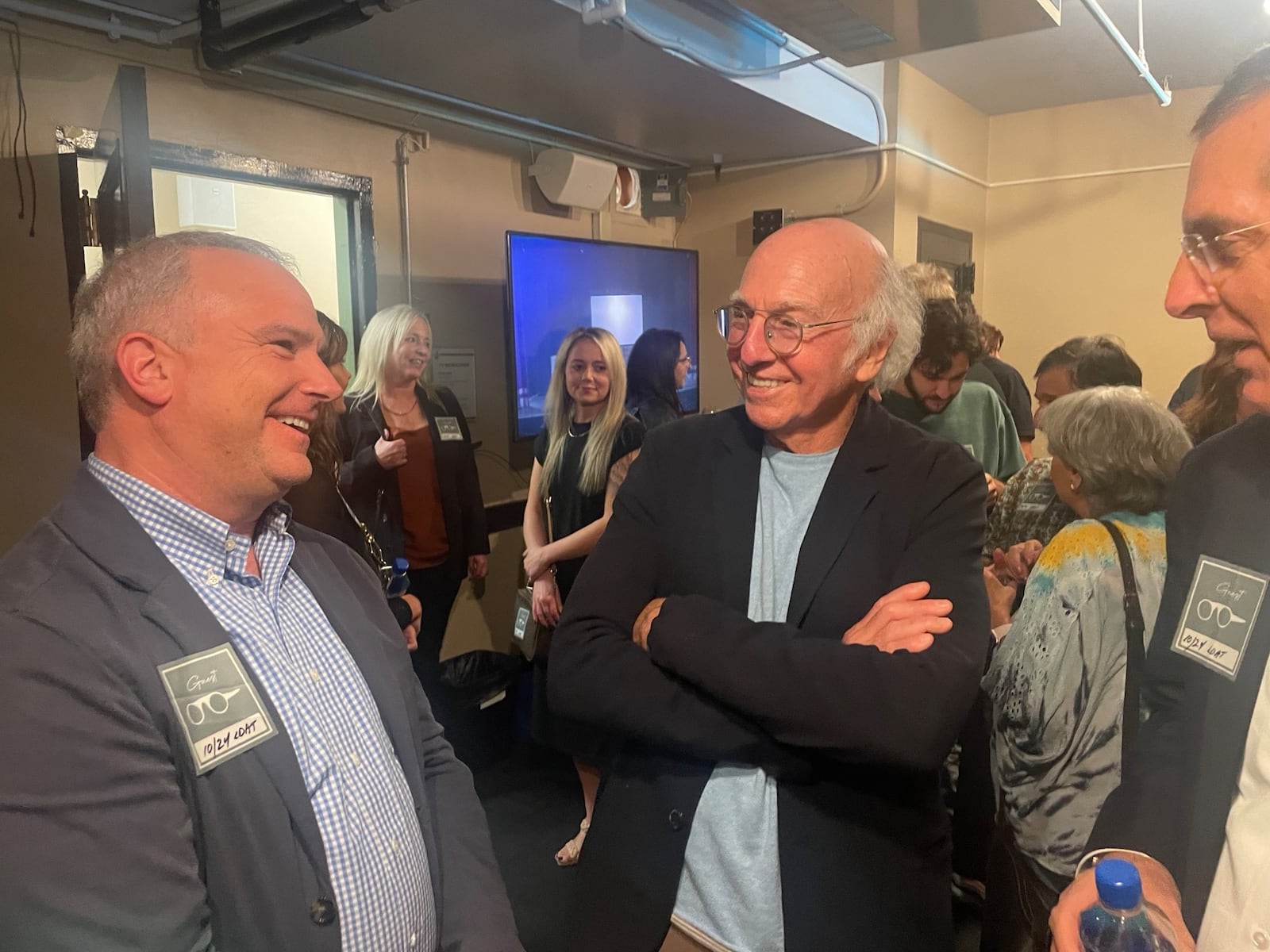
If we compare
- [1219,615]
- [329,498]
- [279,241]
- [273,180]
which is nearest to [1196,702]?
[1219,615]

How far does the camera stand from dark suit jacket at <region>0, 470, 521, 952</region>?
→ 793 millimetres

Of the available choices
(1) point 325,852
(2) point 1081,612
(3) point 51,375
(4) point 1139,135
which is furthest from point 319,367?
(4) point 1139,135

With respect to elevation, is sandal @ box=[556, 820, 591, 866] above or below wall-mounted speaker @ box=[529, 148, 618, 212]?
below

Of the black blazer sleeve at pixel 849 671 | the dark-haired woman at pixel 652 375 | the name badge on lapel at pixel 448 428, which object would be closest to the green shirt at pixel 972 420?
the dark-haired woman at pixel 652 375

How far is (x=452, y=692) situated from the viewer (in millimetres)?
3344

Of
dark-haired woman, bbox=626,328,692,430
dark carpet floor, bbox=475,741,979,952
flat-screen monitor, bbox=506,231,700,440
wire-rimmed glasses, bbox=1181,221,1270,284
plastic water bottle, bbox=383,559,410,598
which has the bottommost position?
dark carpet floor, bbox=475,741,979,952

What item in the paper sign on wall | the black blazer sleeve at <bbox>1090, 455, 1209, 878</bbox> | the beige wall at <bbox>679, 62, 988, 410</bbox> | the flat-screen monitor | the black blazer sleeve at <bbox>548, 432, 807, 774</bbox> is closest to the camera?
the black blazer sleeve at <bbox>1090, 455, 1209, 878</bbox>

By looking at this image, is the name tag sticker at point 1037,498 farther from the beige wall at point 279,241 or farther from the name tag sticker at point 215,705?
the beige wall at point 279,241

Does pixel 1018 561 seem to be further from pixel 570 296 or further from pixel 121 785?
pixel 570 296

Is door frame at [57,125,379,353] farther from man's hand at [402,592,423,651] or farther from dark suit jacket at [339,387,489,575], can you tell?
man's hand at [402,592,423,651]

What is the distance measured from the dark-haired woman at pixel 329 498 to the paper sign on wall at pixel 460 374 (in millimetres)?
1112

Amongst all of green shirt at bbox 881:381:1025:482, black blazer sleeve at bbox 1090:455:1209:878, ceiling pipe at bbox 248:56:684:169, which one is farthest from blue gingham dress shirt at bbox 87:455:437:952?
green shirt at bbox 881:381:1025:482

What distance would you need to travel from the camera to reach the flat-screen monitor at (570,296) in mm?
3779

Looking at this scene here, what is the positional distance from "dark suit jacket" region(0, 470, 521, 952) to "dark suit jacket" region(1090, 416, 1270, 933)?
→ 1001 millimetres
